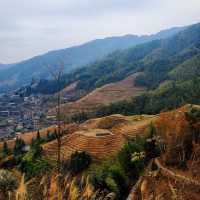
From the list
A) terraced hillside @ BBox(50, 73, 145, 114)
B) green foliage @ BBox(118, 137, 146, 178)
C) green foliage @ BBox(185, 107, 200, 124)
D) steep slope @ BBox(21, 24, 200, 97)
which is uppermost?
green foliage @ BBox(185, 107, 200, 124)

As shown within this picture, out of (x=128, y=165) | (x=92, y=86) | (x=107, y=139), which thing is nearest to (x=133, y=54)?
(x=92, y=86)

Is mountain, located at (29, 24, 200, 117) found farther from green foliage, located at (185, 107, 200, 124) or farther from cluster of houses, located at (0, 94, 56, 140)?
cluster of houses, located at (0, 94, 56, 140)

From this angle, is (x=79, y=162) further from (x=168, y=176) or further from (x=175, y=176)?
(x=175, y=176)

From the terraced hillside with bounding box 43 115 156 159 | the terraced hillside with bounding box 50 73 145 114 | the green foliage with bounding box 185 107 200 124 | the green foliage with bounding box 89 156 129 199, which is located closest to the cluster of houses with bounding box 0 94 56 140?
the terraced hillside with bounding box 50 73 145 114

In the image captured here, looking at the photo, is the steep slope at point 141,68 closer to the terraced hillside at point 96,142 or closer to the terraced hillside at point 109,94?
the terraced hillside at point 109,94

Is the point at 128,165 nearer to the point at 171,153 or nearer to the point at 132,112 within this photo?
the point at 171,153

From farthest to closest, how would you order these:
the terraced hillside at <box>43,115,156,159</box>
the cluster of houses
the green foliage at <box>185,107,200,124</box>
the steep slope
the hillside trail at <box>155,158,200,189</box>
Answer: the steep slope < the cluster of houses < the terraced hillside at <box>43,115,156,159</box> < the green foliage at <box>185,107,200,124</box> < the hillside trail at <box>155,158,200,189</box>
